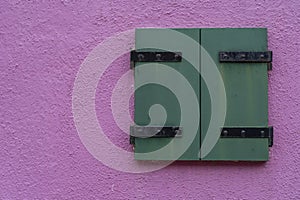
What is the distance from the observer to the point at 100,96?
171cm

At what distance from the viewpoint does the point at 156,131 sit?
1638mm

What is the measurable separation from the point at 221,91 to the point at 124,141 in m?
0.45

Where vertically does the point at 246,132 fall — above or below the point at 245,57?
below

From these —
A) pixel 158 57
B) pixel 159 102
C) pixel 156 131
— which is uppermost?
pixel 158 57

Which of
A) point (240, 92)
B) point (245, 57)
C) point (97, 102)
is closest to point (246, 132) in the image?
point (240, 92)

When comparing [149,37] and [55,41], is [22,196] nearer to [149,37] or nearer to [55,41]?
[55,41]

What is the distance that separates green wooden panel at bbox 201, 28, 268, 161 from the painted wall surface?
6 centimetres

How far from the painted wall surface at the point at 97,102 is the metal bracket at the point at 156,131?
0.29 feet

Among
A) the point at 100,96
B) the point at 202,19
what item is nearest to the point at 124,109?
the point at 100,96

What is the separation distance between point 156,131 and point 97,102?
11.0 inches

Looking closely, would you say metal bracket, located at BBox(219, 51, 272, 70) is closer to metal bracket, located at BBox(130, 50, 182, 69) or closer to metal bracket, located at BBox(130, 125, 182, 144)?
metal bracket, located at BBox(130, 50, 182, 69)

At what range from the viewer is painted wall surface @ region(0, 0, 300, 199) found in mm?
1666

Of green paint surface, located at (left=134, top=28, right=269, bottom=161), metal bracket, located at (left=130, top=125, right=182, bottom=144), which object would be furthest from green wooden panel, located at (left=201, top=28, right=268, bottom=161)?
metal bracket, located at (left=130, top=125, right=182, bottom=144)

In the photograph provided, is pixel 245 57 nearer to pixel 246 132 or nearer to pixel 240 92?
pixel 240 92
